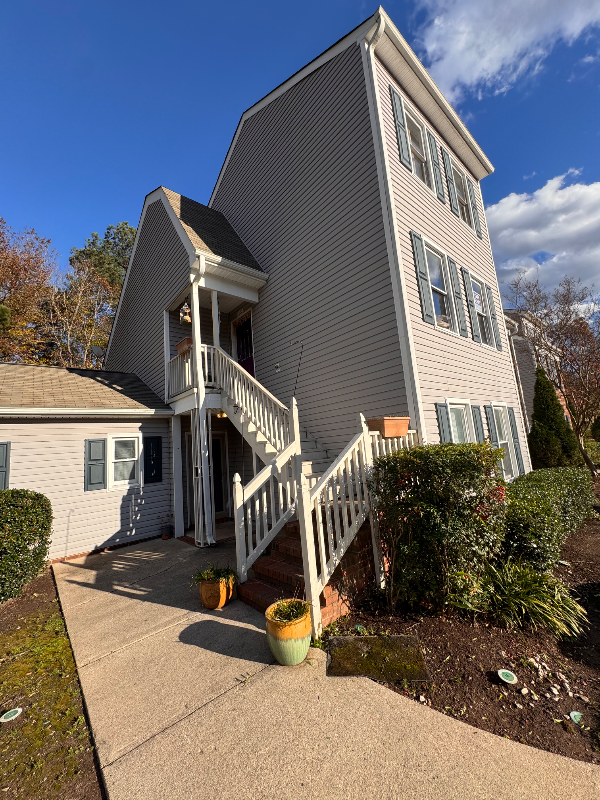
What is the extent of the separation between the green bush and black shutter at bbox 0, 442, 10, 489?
1.47 m

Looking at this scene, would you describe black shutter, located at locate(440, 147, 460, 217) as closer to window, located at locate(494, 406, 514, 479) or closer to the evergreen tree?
window, located at locate(494, 406, 514, 479)

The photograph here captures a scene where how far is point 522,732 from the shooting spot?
8.13 ft

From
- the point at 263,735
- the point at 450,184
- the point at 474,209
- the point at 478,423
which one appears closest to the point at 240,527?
the point at 263,735

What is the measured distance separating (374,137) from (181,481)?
9.28 meters

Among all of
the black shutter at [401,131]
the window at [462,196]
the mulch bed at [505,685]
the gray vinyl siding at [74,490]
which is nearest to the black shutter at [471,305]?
the window at [462,196]

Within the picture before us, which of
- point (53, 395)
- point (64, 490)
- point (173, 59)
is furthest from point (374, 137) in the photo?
point (64, 490)

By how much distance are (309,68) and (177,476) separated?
35.4ft

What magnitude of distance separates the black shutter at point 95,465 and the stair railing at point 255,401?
11.2 ft

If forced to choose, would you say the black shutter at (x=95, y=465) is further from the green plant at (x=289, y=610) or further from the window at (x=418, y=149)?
the window at (x=418, y=149)

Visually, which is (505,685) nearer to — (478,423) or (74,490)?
(478,423)

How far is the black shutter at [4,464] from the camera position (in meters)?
7.12

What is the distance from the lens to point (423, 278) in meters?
6.84

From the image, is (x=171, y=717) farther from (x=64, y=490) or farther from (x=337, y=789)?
(x=64, y=490)

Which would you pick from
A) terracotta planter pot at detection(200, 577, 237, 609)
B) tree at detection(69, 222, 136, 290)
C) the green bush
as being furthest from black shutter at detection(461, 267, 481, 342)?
tree at detection(69, 222, 136, 290)
